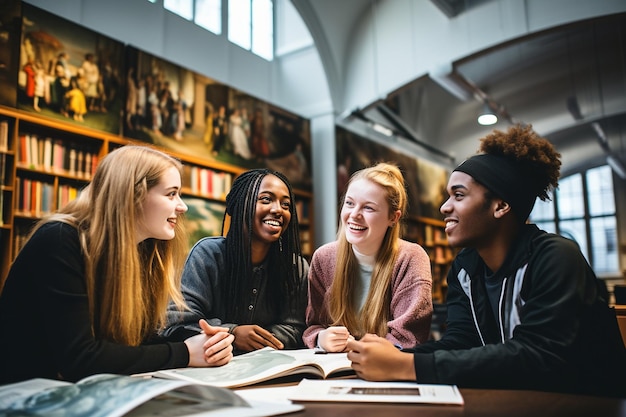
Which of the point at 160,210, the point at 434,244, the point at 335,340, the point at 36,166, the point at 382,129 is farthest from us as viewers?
the point at 434,244

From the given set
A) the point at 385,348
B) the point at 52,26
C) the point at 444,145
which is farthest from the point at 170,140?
the point at 444,145

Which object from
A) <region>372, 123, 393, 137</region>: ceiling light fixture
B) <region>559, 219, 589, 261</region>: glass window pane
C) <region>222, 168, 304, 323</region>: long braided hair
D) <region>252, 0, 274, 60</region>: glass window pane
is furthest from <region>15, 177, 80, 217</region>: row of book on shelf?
<region>559, 219, 589, 261</region>: glass window pane

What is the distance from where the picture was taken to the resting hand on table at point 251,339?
2.10 meters

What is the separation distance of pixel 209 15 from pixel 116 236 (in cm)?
678

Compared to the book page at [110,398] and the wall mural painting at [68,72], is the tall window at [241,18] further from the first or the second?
the book page at [110,398]

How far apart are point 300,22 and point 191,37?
92.0 inches

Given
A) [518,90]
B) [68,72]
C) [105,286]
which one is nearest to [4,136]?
[68,72]

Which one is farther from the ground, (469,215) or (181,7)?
(181,7)

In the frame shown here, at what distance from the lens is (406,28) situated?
8.78 m

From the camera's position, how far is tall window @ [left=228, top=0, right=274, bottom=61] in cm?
818

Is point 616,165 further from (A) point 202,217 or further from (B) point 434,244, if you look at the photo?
(A) point 202,217

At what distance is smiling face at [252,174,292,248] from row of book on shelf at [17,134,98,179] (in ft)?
9.08

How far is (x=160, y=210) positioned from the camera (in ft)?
6.16

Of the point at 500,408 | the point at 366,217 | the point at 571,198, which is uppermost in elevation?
the point at 571,198
